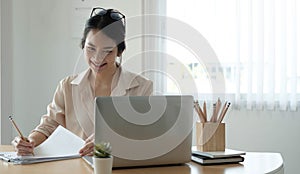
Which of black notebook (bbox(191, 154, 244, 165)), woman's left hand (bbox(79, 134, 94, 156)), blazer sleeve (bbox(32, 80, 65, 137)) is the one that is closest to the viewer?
black notebook (bbox(191, 154, 244, 165))

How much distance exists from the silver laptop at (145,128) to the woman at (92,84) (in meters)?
0.61

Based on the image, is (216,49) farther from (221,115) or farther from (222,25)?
(221,115)

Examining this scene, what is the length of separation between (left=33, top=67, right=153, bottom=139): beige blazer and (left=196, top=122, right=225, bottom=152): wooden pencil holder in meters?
0.49

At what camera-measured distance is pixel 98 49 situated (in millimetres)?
1993

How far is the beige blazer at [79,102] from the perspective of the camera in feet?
6.64

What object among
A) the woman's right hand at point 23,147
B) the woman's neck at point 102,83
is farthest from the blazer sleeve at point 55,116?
the woman's right hand at point 23,147

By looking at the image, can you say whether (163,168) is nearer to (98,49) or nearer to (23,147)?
(23,147)

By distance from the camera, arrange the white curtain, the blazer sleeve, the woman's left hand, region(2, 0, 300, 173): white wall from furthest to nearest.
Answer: region(2, 0, 300, 173): white wall < the white curtain < the blazer sleeve < the woman's left hand

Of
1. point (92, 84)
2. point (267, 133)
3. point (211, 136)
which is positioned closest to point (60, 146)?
point (92, 84)

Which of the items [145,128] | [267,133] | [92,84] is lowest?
[267,133]

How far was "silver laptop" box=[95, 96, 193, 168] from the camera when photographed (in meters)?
1.34

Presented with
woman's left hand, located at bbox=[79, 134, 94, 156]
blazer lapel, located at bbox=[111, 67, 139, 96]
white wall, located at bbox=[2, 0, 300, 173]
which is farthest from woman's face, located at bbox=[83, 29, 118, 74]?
white wall, located at bbox=[2, 0, 300, 173]

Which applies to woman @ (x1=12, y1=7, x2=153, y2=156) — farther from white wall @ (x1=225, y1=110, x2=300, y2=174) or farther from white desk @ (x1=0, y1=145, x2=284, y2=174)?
white wall @ (x1=225, y1=110, x2=300, y2=174)

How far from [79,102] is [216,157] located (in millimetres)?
803
